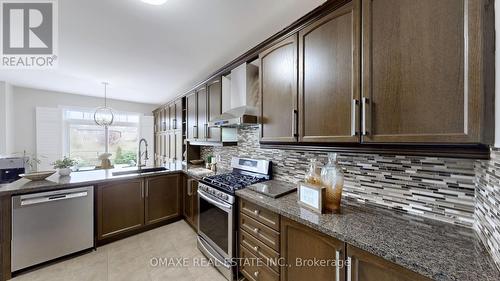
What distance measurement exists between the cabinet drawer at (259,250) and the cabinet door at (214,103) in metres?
1.36

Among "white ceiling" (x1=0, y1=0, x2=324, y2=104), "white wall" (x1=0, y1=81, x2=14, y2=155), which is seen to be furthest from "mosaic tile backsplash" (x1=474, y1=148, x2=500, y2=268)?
"white wall" (x1=0, y1=81, x2=14, y2=155)

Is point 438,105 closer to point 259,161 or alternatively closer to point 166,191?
point 259,161

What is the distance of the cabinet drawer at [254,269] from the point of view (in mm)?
1442

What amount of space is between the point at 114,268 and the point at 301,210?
7.00 ft

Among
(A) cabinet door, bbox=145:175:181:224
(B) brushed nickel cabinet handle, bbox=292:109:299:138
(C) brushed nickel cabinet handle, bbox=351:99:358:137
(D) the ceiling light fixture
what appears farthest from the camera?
(A) cabinet door, bbox=145:175:181:224

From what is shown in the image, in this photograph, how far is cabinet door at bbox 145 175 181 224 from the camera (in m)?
2.78

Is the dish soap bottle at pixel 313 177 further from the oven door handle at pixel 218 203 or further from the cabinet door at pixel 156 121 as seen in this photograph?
the cabinet door at pixel 156 121

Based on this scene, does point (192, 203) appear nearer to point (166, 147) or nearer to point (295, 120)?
point (295, 120)

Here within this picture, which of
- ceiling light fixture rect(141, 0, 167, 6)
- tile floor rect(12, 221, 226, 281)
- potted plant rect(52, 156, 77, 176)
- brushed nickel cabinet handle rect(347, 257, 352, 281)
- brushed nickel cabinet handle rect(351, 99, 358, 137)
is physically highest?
ceiling light fixture rect(141, 0, 167, 6)

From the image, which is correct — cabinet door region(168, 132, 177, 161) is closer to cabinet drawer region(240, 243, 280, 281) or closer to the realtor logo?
the realtor logo

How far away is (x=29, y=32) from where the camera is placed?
1.83 m

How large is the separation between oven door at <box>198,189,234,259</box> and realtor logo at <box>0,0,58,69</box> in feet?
7.17

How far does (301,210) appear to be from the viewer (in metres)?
1.29

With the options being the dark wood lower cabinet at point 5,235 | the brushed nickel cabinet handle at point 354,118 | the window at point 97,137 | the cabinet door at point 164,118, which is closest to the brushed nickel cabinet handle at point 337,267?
the brushed nickel cabinet handle at point 354,118
